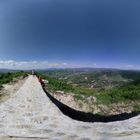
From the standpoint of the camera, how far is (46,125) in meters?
17.0

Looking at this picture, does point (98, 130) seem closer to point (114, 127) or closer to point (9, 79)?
point (114, 127)

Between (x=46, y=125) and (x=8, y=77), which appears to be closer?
(x=46, y=125)

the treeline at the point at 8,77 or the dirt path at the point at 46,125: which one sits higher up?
the treeline at the point at 8,77

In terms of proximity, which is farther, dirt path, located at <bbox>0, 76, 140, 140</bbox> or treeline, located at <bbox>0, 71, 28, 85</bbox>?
treeline, located at <bbox>0, 71, 28, 85</bbox>

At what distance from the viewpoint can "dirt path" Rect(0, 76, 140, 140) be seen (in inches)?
619

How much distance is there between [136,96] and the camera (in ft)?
154

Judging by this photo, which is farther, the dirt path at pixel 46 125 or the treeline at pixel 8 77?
the treeline at pixel 8 77

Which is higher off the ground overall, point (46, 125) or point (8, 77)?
point (8, 77)

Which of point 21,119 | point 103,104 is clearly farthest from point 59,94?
point 21,119

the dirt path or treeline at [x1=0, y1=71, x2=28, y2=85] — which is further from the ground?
treeline at [x1=0, y1=71, x2=28, y2=85]

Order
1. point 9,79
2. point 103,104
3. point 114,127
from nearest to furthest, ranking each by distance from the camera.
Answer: point 114,127, point 103,104, point 9,79

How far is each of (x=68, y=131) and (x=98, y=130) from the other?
5.01ft

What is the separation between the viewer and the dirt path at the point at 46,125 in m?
15.7

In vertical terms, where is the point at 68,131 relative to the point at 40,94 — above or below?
below
